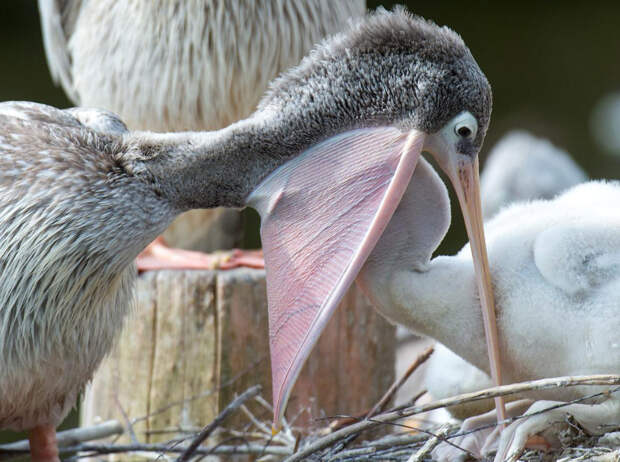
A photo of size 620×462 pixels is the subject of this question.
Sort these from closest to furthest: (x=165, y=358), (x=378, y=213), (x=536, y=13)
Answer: (x=378, y=213), (x=165, y=358), (x=536, y=13)

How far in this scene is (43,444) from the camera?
2201 millimetres

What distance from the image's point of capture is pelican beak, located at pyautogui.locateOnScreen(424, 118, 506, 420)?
1.77m

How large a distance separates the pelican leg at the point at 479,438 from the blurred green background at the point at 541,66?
12.4ft

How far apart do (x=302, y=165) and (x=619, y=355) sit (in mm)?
614

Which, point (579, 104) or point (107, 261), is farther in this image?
point (579, 104)

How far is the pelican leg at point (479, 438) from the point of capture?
1.94 metres

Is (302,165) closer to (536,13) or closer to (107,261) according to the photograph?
(107,261)

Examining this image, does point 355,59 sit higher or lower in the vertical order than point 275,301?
higher

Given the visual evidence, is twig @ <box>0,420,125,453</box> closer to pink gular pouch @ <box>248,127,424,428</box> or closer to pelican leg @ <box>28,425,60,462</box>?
pelican leg @ <box>28,425,60,462</box>

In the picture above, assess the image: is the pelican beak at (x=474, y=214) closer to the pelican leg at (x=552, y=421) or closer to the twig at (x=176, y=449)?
A: the pelican leg at (x=552, y=421)

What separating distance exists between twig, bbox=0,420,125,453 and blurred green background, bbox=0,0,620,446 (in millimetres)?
3661

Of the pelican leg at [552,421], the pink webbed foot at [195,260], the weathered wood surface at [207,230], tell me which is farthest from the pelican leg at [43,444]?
the weathered wood surface at [207,230]

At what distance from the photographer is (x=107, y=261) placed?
6.03ft

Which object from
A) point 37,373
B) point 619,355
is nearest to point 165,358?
point 37,373
